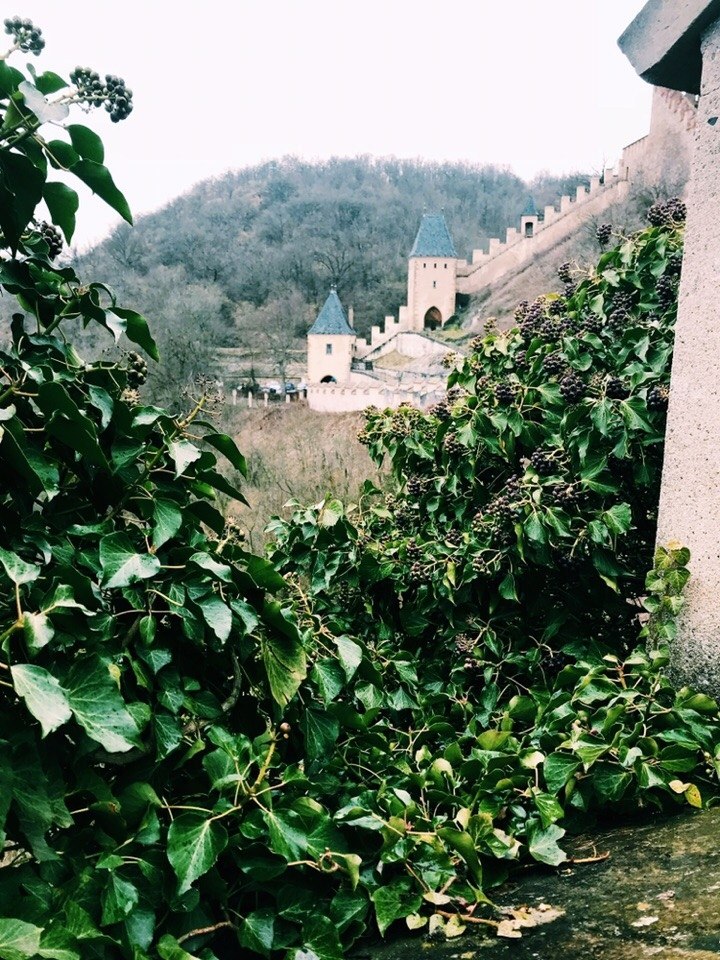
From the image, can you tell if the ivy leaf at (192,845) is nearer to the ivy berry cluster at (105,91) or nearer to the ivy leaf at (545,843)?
the ivy leaf at (545,843)

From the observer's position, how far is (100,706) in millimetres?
1427

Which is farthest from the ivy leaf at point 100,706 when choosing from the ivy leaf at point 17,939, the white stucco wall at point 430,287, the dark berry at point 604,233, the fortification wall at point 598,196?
the white stucco wall at point 430,287

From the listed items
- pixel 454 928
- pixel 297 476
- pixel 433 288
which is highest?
pixel 433 288

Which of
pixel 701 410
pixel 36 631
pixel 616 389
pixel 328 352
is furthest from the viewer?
Result: pixel 328 352

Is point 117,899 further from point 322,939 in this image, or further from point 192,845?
point 322,939

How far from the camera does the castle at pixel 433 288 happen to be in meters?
36.7

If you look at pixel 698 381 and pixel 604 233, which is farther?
pixel 604 233

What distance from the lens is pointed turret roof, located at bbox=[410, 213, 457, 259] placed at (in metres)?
51.8

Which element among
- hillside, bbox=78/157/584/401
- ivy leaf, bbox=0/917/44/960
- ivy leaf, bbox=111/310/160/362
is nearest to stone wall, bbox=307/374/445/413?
hillside, bbox=78/157/584/401

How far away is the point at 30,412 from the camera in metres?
1.67

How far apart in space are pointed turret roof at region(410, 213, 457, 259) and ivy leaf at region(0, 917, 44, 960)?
2062 inches

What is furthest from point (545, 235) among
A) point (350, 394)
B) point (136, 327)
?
point (136, 327)

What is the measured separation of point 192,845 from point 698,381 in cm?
173

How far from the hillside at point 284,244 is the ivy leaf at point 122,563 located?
31341mm
